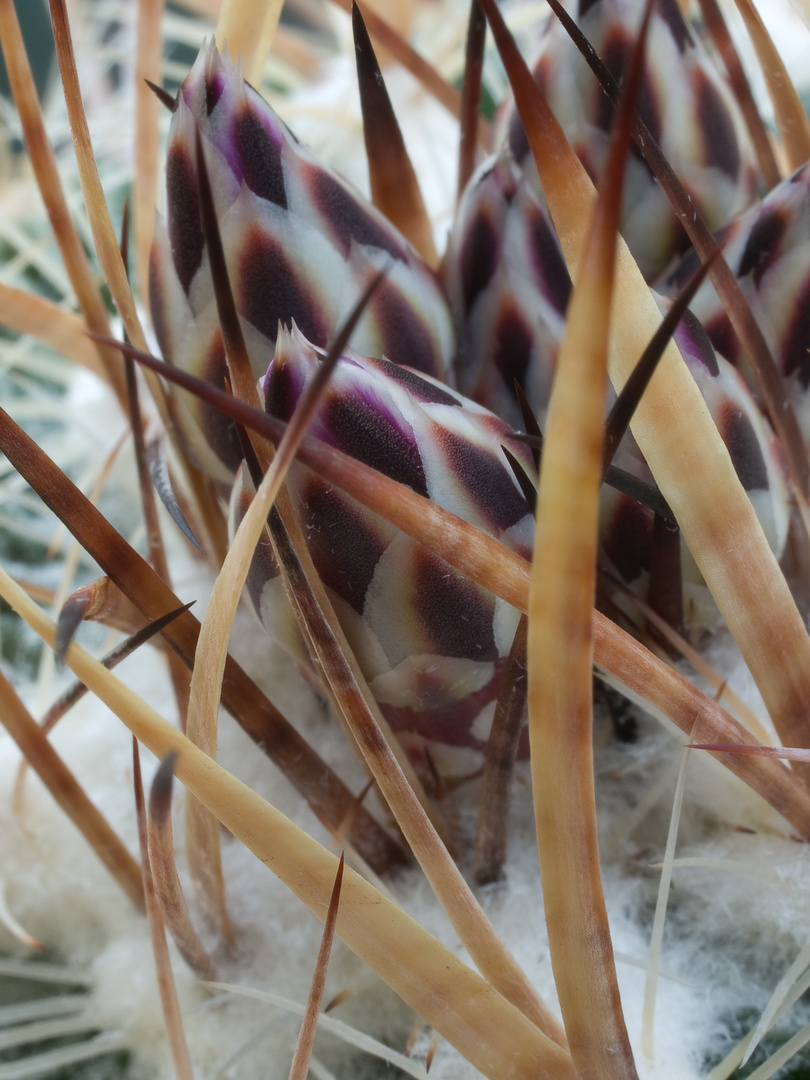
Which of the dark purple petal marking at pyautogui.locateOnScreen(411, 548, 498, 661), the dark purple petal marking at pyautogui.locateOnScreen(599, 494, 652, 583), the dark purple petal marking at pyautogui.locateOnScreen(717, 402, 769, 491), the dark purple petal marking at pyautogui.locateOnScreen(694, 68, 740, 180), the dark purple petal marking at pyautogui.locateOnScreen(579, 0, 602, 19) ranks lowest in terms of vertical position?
the dark purple petal marking at pyautogui.locateOnScreen(411, 548, 498, 661)

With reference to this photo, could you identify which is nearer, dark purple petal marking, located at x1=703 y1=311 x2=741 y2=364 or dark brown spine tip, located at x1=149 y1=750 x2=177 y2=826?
dark brown spine tip, located at x1=149 y1=750 x2=177 y2=826

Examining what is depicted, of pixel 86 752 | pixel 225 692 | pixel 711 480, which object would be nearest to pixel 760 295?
pixel 711 480

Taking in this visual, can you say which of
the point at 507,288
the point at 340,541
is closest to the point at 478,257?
the point at 507,288

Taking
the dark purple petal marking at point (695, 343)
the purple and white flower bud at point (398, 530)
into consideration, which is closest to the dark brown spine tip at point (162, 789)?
the purple and white flower bud at point (398, 530)

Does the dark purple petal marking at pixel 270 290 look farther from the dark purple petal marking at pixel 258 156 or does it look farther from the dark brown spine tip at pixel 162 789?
the dark brown spine tip at pixel 162 789

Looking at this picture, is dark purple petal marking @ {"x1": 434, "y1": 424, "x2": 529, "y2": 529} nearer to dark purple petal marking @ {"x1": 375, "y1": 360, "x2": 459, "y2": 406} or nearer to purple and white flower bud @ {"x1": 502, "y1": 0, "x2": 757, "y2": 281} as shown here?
dark purple petal marking @ {"x1": 375, "y1": 360, "x2": 459, "y2": 406}

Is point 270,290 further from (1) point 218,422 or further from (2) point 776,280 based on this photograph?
(2) point 776,280

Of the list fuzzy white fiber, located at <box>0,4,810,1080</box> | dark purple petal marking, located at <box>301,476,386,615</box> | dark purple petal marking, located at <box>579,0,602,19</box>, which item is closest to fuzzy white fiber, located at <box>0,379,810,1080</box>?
fuzzy white fiber, located at <box>0,4,810,1080</box>

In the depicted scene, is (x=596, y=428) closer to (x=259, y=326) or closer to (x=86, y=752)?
(x=259, y=326)
